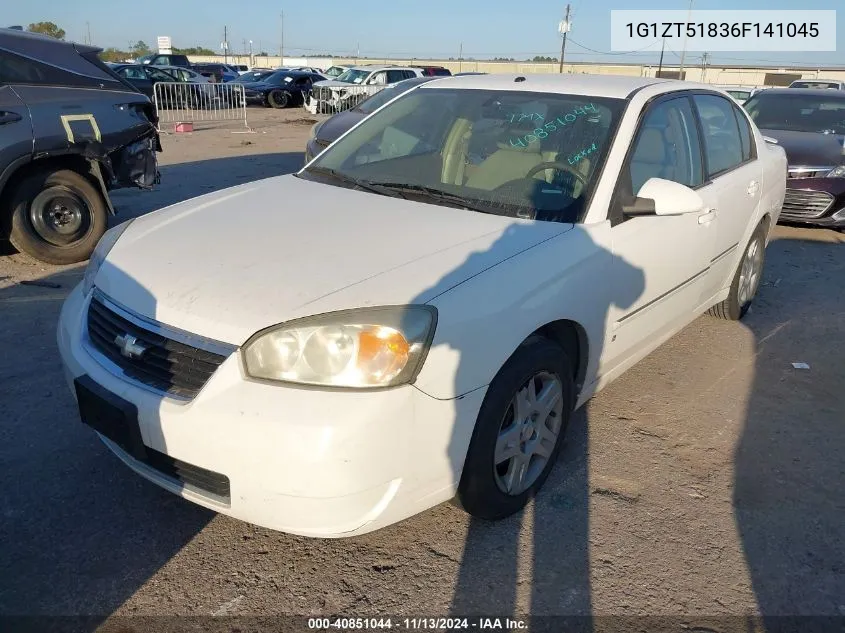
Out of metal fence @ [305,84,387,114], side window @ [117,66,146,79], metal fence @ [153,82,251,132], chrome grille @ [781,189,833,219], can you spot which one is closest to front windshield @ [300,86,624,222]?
chrome grille @ [781,189,833,219]

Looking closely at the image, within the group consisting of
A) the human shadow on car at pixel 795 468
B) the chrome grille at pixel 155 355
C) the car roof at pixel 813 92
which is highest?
the car roof at pixel 813 92

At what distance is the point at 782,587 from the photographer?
245 centimetres

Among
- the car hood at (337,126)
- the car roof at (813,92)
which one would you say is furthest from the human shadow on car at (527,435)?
the car roof at (813,92)

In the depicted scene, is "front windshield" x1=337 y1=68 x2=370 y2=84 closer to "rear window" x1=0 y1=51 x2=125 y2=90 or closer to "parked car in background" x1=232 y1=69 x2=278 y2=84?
"parked car in background" x1=232 y1=69 x2=278 y2=84

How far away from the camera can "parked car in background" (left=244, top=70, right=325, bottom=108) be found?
2564 cm

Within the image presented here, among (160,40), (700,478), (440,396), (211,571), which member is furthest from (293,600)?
(160,40)

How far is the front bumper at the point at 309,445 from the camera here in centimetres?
201

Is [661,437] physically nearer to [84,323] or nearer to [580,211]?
[580,211]

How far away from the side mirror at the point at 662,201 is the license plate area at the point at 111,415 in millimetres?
2168

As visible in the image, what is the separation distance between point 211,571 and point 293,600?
0.34m

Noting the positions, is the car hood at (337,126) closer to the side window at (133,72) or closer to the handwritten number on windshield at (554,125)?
the handwritten number on windshield at (554,125)

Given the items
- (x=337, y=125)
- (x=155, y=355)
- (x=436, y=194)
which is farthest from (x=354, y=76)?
(x=155, y=355)

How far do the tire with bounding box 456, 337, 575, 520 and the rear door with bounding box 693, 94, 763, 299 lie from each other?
1.71 meters

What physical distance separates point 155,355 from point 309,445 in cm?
67
